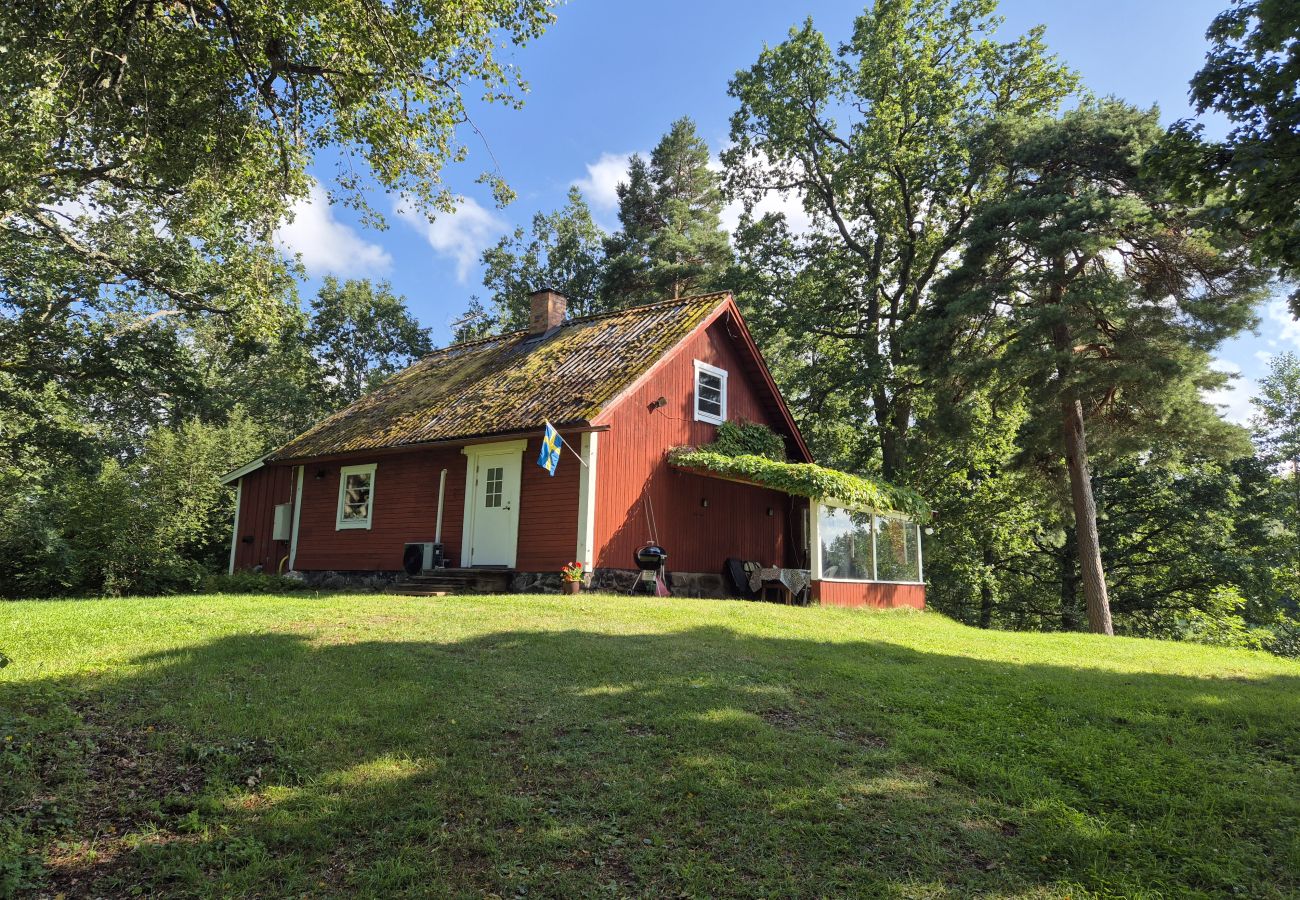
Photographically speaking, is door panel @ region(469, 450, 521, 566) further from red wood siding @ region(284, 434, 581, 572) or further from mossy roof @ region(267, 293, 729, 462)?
mossy roof @ region(267, 293, 729, 462)

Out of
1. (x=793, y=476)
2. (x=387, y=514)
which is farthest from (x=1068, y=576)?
(x=387, y=514)

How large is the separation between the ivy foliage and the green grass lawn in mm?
6354

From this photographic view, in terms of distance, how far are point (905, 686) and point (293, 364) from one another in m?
19.2

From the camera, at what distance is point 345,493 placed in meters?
17.1

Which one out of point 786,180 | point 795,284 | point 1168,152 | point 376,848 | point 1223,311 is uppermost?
point 786,180

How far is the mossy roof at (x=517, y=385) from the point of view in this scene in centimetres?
1395

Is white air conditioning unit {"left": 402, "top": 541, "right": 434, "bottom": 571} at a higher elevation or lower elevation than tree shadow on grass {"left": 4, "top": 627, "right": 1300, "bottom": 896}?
higher

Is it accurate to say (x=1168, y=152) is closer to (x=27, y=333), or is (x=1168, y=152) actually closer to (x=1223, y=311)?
(x=1223, y=311)

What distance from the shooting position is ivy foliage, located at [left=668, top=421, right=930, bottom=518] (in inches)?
544

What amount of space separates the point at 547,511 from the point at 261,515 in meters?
9.59

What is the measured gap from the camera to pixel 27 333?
17.3 meters

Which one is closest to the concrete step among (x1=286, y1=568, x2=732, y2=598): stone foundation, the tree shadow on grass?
(x1=286, y1=568, x2=732, y2=598): stone foundation

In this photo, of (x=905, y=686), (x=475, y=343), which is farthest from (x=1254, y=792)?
(x=475, y=343)

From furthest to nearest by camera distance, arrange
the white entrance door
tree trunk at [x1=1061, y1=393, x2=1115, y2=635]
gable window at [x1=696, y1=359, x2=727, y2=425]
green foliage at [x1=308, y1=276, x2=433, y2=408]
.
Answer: green foliage at [x1=308, y1=276, x2=433, y2=408] → tree trunk at [x1=1061, y1=393, x2=1115, y2=635] → gable window at [x1=696, y1=359, x2=727, y2=425] → the white entrance door
